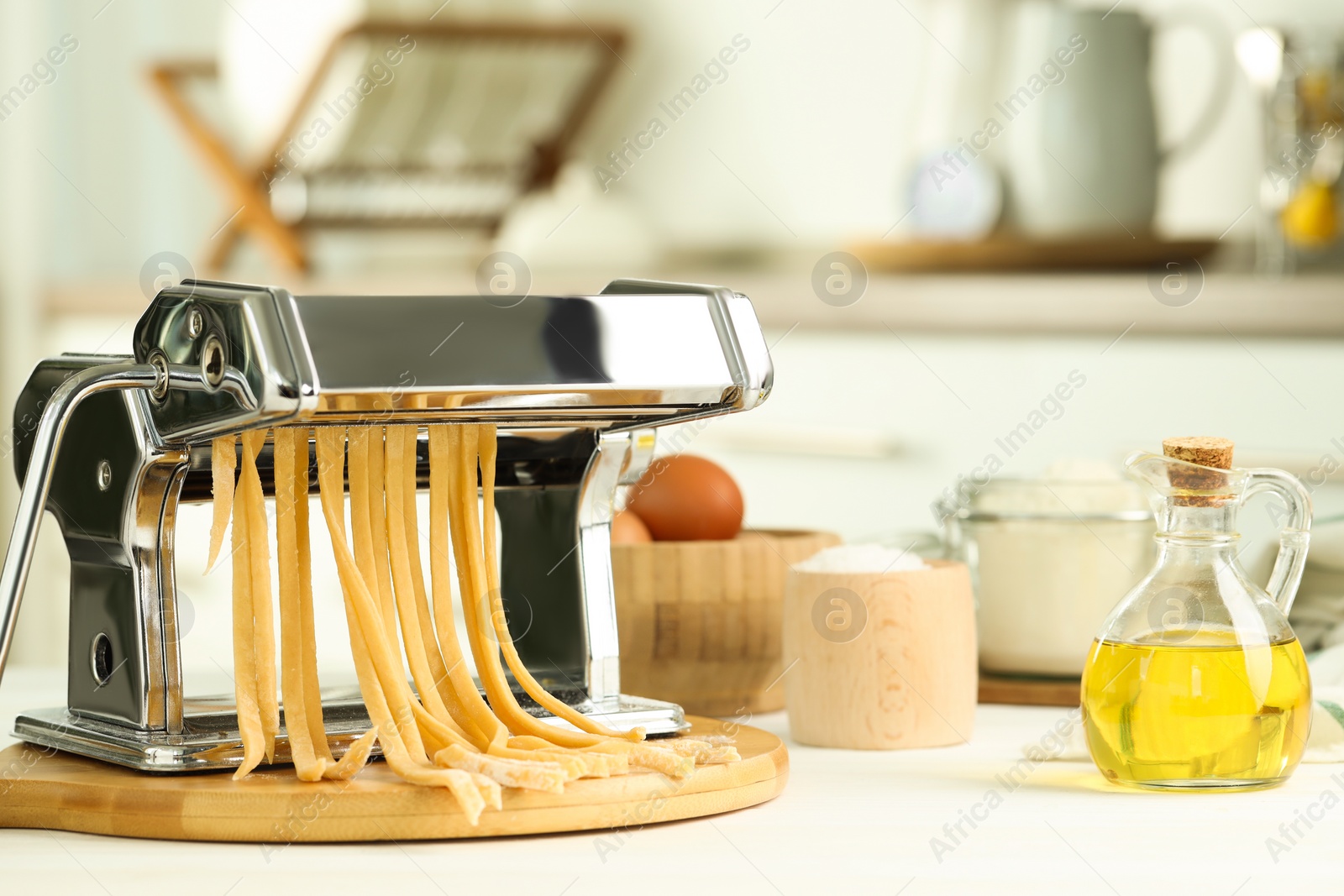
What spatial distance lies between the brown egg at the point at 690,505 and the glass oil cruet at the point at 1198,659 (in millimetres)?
336

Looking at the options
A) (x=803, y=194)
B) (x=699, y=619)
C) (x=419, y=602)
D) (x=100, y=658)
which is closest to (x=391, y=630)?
(x=419, y=602)

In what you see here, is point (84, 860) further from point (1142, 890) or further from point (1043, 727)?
point (1043, 727)

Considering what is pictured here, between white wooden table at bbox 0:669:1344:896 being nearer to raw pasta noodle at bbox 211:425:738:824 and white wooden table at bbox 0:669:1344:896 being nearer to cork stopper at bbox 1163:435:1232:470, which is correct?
raw pasta noodle at bbox 211:425:738:824

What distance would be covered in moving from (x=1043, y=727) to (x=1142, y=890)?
15.0 inches

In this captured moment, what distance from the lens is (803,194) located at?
282 cm

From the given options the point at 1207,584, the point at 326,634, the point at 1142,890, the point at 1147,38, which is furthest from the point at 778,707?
the point at 1147,38

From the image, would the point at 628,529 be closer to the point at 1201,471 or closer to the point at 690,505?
the point at 690,505

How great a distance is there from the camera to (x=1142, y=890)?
618 millimetres

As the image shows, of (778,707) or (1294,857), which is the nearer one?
(1294,857)

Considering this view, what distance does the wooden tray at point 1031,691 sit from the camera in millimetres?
1084

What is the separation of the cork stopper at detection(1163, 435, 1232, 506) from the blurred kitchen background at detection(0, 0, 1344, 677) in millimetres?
1158

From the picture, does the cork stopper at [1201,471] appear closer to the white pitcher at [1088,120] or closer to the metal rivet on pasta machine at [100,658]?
the metal rivet on pasta machine at [100,658]

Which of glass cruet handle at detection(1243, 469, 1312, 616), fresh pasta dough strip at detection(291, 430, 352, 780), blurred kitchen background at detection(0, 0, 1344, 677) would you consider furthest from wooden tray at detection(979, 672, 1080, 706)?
blurred kitchen background at detection(0, 0, 1344, 677)

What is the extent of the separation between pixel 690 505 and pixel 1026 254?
1.34m
